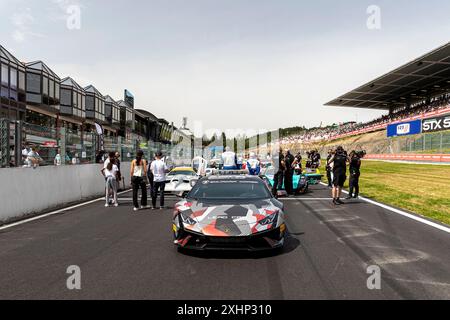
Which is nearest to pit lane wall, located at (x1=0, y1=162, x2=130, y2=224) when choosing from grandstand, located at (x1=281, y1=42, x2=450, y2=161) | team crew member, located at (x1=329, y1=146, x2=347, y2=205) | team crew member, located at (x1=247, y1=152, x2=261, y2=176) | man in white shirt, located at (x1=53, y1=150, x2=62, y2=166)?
man in white shirt, located at (x1=53, y1=150, x2=62, y2=166)

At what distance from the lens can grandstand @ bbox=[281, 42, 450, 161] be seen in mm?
39184

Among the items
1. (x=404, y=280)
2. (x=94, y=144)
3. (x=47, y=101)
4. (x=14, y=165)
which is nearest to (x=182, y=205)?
(x=404, y=280)

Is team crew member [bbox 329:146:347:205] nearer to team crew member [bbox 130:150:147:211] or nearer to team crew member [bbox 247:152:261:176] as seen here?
team crew member [bbox 247:152:261:176]

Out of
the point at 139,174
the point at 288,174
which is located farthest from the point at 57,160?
the point at 288,174

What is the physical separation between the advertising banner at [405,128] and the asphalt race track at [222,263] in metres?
38.1

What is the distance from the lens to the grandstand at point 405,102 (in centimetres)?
3918

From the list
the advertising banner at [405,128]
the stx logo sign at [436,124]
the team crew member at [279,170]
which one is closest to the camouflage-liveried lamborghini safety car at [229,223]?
Result: the team crew member at [279,170]

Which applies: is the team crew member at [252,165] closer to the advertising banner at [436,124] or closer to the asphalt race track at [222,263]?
the asphalt race track at [222,263]

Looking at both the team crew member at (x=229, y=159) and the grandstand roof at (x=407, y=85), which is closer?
the team crew member at (x=229, y=159)

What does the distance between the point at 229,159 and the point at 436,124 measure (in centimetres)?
3338

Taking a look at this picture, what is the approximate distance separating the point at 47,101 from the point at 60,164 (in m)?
24.9

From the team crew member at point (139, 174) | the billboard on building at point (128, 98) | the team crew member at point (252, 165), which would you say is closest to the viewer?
the team crew member at point (139, 174)

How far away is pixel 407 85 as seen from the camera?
54.5m

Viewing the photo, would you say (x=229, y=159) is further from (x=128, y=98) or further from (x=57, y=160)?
(x=128, y=98)
